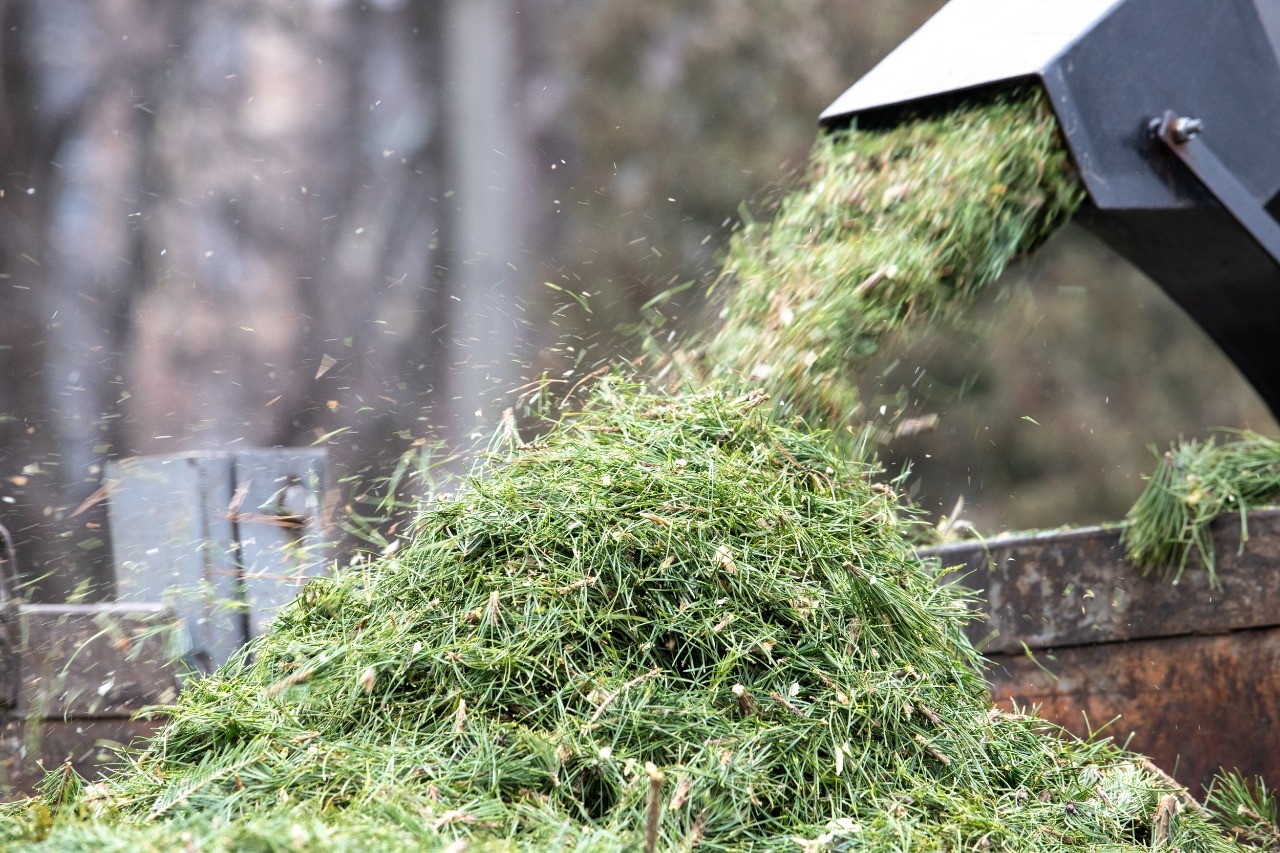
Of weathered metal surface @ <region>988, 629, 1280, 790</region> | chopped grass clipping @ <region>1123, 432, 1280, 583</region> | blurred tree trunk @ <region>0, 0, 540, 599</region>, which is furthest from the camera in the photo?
blurred tree trunk @ <region>0, 0, 540, 599</region>

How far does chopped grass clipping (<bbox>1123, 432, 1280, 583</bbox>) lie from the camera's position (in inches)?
127

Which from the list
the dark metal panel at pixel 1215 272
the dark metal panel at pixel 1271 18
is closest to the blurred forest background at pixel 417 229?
the dark metal panel at pixel 1215 272

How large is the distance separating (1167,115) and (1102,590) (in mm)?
1259

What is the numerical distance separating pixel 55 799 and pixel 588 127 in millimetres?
9800

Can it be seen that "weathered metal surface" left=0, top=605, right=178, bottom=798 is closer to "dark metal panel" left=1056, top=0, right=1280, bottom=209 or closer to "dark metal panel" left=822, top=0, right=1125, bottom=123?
"dark metal panel" left=822, top=0, right=1125, bottom=123

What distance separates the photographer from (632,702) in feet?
5.87

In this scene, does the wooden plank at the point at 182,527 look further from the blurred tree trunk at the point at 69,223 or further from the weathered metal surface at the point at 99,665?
the blurred tree trunk at the point at 69,223

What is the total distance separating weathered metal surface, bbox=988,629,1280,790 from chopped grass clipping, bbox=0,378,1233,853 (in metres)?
0.96

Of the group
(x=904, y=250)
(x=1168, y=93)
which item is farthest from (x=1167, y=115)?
(x=904, y=250)

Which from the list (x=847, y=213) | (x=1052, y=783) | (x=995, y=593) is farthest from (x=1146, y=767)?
(x=847, y=213)

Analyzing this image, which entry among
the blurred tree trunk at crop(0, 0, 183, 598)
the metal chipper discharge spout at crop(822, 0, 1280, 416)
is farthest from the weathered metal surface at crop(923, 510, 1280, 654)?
the blurred tree trunk at crop(0, 0, 183, 598)

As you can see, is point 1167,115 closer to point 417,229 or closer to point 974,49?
point 974,49

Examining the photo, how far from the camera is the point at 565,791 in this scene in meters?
1.67

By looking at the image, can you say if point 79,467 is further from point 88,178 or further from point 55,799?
point 55,799
